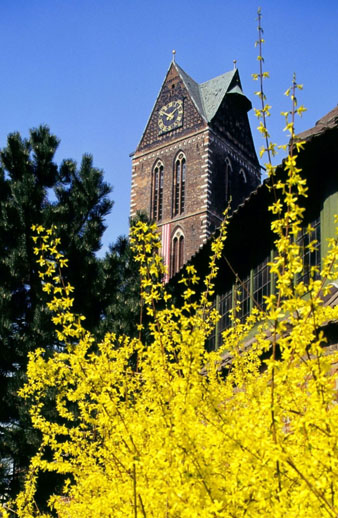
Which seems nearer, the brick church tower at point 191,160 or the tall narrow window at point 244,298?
the tall narrow window at point 244,298

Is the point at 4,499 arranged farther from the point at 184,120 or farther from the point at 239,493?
the point at 184,120

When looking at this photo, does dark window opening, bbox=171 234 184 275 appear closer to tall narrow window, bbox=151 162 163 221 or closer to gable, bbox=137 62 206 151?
tall narrow window, bbox=151 162 163 221

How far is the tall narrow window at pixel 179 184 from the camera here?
133 ft

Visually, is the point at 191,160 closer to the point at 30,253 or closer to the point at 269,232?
the point at 30,253

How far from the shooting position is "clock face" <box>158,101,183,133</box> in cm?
4206

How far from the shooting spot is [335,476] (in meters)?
2.56

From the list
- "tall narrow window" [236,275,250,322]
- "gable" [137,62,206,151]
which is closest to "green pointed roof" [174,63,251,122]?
"gable" [137,62,206,151]

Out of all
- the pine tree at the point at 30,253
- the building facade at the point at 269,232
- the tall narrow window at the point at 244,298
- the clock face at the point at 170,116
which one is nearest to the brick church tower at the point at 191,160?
the clock face at the point at 170,116

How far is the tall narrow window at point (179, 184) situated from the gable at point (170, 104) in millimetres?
1917

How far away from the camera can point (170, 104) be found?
140ft

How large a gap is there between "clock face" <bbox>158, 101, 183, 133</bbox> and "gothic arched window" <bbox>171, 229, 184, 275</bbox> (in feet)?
26.6

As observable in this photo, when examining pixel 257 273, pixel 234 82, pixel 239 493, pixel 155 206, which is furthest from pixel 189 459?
pixel 234 82

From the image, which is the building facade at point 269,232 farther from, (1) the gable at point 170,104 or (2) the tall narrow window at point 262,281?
(1) the gable at point 170,104

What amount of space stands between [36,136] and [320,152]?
8496 millimetres
